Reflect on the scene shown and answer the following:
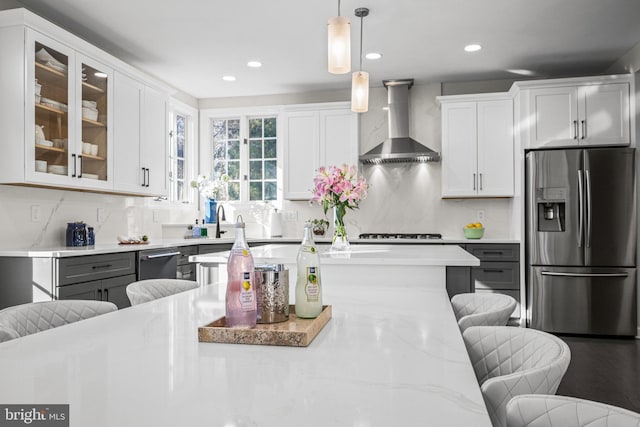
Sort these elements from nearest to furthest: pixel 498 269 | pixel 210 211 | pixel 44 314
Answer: pixel 44 314, pixel 498 269, pixel 210 211

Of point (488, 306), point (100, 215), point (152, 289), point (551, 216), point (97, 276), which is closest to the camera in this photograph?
point (488, 306)

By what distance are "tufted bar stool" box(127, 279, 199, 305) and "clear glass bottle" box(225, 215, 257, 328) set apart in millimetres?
888

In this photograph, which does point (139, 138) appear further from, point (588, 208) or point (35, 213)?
point (588, 208)

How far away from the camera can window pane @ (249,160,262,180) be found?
5.88 meters

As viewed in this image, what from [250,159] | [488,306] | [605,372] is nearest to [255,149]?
[250,159]

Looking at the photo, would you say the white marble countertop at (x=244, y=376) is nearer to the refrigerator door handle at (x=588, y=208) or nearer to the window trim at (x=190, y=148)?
the refrigerator door handle at (x=588, y=208)

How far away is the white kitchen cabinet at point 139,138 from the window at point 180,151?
3.01 feet

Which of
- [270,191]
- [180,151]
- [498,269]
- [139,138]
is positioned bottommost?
[498,269]

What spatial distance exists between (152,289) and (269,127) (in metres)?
4.10

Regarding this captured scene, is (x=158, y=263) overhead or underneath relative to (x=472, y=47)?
underneath

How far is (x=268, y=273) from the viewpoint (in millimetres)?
1164

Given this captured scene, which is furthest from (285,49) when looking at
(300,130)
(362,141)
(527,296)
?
(527,296)

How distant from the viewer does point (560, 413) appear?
805 millimetres

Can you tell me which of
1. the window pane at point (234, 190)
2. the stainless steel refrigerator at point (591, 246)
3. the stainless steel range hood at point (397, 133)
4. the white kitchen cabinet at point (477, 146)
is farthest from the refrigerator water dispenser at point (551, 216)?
the window pane at point (234, 190)
